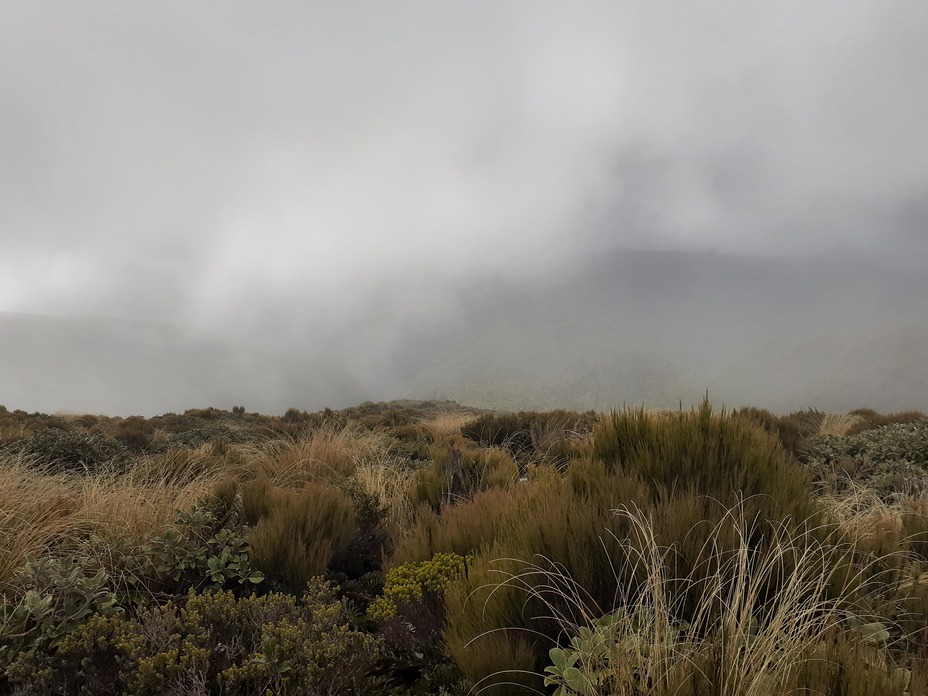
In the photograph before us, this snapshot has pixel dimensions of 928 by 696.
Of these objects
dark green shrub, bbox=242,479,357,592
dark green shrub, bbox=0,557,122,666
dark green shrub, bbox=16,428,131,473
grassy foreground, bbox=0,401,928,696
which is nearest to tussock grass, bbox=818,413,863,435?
grassy foreground, bbox=0,401,928,696

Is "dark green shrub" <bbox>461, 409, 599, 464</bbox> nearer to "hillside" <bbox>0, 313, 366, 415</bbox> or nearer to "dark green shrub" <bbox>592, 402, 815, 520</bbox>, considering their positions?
"dark green shrub" <bbox>592, 402, 815, 520</bbox>

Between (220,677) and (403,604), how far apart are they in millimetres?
976

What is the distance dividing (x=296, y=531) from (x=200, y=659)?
1509 millimetres

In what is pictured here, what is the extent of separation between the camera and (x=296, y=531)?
3.40 meters

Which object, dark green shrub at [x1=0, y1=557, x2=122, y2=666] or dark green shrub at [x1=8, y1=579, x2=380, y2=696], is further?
dark green shrub at [x1=0, y1=557, x2=122, y2=666]

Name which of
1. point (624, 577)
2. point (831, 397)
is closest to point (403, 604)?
point (624, 577)

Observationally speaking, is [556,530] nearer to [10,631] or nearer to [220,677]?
[220,677]

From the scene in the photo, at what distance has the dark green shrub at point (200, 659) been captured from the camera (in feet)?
5.99

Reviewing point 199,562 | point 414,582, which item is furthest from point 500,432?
point 414,582

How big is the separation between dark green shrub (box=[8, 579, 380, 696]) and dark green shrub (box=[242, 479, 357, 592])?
3.02 ft

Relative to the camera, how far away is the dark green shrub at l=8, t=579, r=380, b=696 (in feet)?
5.99

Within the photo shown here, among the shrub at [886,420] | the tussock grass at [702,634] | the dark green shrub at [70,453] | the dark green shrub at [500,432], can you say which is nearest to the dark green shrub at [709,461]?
the tussock grass at [702,634]

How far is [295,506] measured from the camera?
12.0 feet

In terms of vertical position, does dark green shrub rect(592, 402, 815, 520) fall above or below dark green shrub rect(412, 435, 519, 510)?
above
